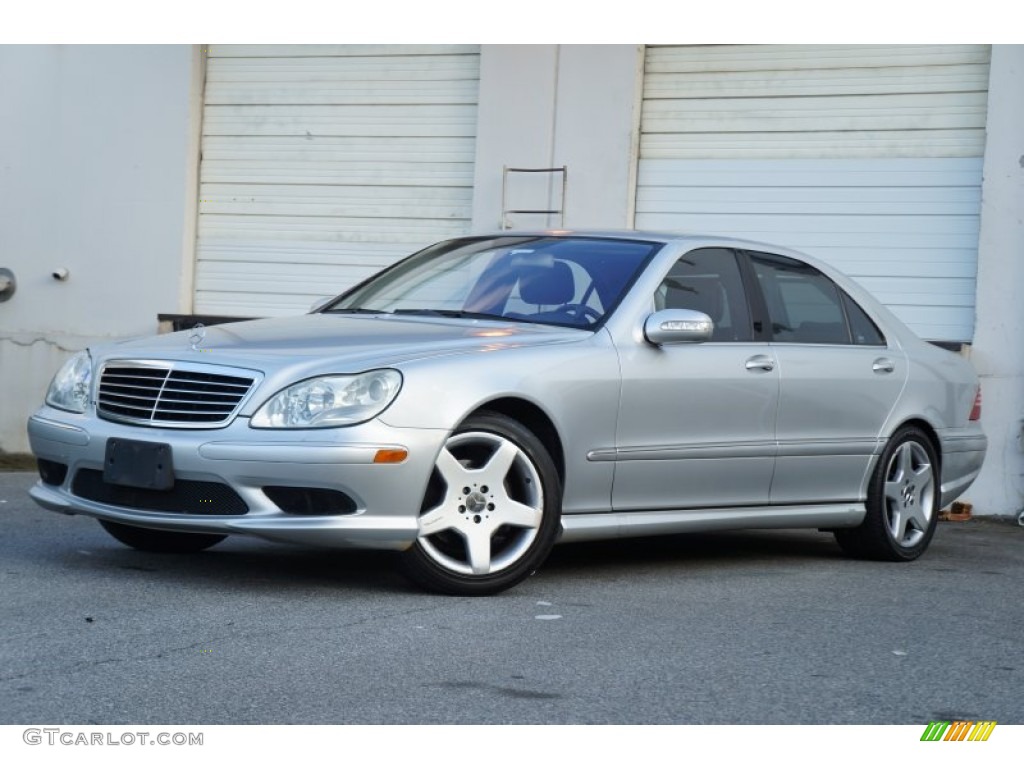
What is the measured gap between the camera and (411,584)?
20.9ft

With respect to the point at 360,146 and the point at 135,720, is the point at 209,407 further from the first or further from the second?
the point at 360,146

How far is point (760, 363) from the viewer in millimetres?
7363

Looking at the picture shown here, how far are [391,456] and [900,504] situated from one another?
126 inches

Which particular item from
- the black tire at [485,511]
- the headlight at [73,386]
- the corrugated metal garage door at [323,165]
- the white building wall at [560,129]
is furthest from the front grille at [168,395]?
the corrugated metal garage door at [323,165]

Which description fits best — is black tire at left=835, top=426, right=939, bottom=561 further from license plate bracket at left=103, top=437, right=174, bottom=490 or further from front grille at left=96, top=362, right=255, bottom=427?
license plate bracket at left=103, top=437, right=174, bottom=490

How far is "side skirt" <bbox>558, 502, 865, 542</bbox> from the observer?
6.66 m

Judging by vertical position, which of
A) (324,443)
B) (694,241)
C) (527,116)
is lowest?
(324,443)

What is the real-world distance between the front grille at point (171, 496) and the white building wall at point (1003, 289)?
257 inches

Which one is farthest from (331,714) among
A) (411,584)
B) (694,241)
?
(694,241)

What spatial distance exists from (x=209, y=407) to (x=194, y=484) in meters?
0.28

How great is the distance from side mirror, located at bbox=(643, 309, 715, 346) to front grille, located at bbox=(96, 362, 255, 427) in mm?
1665

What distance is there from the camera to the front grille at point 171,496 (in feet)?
19.6

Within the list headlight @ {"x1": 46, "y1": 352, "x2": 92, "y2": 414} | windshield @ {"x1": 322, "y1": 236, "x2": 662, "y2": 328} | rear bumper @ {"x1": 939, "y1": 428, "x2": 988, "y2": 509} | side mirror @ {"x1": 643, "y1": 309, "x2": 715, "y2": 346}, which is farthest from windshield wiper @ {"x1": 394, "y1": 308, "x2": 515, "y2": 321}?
rear bumper @ {"x1": 939, "y1": 428, "x2": 988, "y2": 509}
